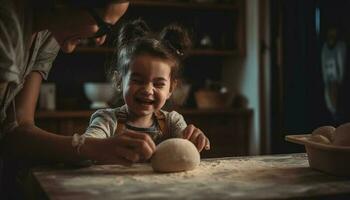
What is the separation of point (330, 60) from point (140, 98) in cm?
183

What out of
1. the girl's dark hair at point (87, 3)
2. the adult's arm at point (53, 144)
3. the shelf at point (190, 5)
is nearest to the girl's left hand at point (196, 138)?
the adult's arm at point (53, 144)

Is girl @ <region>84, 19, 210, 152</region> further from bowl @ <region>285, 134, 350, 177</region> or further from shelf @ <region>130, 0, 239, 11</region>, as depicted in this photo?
shelf @ <region>130, 0, 239, 11</region>

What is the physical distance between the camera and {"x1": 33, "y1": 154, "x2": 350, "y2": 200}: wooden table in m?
0.81

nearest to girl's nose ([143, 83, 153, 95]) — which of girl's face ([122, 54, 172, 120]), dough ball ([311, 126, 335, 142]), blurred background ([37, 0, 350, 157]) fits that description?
girl's face ([122, 54, 172, 120])

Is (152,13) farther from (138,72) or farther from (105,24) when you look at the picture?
(105,24)

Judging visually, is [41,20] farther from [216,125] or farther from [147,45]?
[216,125]

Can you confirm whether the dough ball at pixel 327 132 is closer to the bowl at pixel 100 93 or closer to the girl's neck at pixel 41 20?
the girl's neck at pixel 41 20

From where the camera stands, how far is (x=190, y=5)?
3322 millimetres

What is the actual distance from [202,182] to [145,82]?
1.92 feet

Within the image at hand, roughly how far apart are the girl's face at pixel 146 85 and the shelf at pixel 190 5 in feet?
5.76

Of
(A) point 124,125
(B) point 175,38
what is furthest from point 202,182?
(B) point 175,38

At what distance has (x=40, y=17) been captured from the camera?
1.07 metres

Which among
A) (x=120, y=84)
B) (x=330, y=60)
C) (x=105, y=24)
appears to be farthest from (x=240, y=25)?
(x=105, y=24)

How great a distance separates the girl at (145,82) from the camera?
4.70 feet
